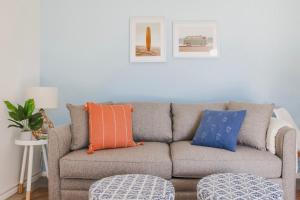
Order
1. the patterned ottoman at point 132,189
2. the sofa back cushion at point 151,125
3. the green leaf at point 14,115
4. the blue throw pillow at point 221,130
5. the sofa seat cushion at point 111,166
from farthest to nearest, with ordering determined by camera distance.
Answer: the sofa back cushion at point 151,125 < the green leaf at point 14,115 < the blue throw pillow at point 221,130 < the sofa seat cushion at point 111,166 < the patterned ottoman at point 132,189

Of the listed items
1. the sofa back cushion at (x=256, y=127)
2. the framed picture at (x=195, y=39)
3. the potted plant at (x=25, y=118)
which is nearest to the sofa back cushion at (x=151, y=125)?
the sofa back cushion at (x=256, y=127)

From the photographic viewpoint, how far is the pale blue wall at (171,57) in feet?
10.7

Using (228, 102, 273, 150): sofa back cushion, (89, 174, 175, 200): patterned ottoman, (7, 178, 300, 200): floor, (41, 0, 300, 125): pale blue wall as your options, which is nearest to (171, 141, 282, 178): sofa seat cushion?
(228, 102, 273, 150): sofa back cushion

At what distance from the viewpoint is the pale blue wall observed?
3266 mm

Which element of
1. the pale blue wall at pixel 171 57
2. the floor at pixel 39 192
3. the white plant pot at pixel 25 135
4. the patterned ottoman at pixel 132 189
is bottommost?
the floor at pixel 39 192

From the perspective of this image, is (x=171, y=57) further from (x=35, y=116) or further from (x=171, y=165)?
(x=35, y=116)

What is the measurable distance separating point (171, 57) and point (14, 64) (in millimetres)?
1631

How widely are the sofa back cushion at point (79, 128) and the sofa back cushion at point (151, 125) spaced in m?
0.47

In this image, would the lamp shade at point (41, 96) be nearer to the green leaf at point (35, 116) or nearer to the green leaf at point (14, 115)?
the green leaf at point (35, 116)

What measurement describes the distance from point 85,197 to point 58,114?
136 centimetres

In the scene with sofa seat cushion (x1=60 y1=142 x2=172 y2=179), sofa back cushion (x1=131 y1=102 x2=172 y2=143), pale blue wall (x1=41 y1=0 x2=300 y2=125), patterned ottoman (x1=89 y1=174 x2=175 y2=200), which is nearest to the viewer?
patterned ottoman (x1=89 y1=174 x2=175 y2=200)

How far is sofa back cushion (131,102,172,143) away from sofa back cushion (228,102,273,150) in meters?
0.69

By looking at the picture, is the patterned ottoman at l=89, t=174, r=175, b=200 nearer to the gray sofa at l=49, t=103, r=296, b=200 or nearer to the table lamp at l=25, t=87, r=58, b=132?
the gray sofa at l=49, t=103, r=296, b=200

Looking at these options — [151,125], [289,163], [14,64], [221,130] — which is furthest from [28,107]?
[289,163]
